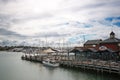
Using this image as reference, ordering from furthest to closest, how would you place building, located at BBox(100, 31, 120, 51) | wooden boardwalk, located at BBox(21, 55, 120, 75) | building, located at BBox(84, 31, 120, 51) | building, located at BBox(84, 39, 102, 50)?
building, located at BBox(84, 39, 102, 50) → building, located at BBox(84, 31, 120, 51) → building, located at BBox(100, 31, 120, 51) → wooden boardwalk, located at BBox(21, 55, 120, 75)

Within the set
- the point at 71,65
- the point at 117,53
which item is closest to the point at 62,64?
the point at 71,65

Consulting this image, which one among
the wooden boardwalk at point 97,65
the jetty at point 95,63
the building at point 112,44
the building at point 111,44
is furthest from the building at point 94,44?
the wooden boardwalk at point 97,65

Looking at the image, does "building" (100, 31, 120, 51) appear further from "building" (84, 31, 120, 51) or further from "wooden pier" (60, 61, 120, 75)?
"wooden pier" (60, 61, 120, 75)

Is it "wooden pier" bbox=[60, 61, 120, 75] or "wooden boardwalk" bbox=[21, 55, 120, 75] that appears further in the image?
"wooden boardwalk" bbox=[21, 55, 120, 75]

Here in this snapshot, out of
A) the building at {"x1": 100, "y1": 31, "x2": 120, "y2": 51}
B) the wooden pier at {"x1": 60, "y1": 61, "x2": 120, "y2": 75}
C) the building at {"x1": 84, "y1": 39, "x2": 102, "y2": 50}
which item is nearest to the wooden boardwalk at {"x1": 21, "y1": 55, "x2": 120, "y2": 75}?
the wooden pier at {"x1": 60, "y1": 61, "x2": 120, "y2": 75}

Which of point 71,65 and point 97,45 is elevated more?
point 97,45

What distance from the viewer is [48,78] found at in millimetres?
44406

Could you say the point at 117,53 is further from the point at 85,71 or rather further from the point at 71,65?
the point at 71,65

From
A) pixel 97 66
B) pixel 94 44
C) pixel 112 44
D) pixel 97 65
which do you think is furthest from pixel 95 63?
pixel 94 44

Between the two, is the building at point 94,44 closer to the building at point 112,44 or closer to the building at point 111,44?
the building at point 111,44

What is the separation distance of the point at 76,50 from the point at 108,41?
12.9 metres

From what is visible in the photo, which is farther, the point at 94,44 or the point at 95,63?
the point at 94,44

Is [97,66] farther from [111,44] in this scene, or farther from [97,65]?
[111,44]

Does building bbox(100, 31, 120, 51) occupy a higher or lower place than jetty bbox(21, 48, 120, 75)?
higher
